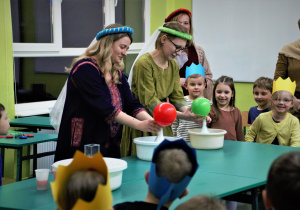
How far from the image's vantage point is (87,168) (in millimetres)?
1406

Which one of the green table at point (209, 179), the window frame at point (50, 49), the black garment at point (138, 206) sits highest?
the window frame at point (50, 49)

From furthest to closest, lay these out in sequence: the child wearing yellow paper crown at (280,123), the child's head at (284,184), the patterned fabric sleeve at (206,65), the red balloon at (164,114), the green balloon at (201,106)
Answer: the patterned fabric sleeve at (206,65) < the child wearing yellow paper crown at (280,123) < the green balloon at (201,106) < the red balloon at (164,114) < the child's head at (284,184)

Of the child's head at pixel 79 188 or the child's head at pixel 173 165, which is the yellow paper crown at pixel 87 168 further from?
the child's head at pixel 173 165

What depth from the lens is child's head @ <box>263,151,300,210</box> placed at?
1.22m

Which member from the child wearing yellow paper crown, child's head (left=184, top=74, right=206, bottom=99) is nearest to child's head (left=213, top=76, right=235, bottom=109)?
child's head (left=184, top=74, right=206, bottom=99)

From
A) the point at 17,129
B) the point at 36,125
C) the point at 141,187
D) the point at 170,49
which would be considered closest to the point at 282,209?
the point at 141,187

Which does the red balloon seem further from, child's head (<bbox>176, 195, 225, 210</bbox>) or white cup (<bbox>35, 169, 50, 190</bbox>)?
child's head (<bbox>176, 195, 225, 210</bbox>)

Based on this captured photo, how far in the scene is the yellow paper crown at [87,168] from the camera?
1254mm

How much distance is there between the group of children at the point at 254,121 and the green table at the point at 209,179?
0.56 m

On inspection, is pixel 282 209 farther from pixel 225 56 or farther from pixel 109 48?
pixel 225 56

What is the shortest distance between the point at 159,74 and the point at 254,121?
1.10 metres

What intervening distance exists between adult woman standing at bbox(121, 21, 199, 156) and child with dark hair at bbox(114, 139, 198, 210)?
156 cm

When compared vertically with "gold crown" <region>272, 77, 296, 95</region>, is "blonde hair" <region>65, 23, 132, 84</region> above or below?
above

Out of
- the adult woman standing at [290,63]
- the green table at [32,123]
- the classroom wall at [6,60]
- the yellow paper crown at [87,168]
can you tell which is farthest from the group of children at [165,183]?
the classroom wall at [6,60]
